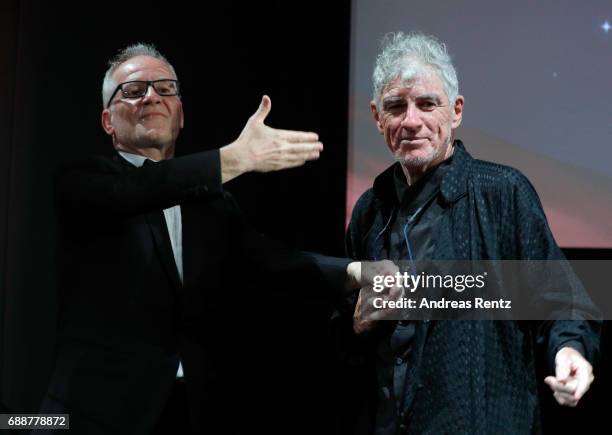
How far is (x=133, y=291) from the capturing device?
1940mm

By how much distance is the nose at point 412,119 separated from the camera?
1937mm

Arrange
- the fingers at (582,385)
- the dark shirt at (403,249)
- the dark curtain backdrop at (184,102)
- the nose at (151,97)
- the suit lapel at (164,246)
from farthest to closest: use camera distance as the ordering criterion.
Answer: the dark curtain backdrop at (184,102) → the nose at (151,97) → the suit lapel at (164,246) → the dark shirt at (403,249) → the fingers at (582,385)

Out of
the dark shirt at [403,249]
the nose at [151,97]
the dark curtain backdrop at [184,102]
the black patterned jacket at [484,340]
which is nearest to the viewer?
the black patterned jacket at [484,340]

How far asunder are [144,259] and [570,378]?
1090mm

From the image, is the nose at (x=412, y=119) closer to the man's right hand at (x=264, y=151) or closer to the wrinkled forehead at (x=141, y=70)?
the man's right hand at (x=264, y=151)

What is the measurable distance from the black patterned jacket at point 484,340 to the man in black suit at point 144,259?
0.42 metres

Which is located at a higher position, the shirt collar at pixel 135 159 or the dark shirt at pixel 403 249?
the shirt collar at pixel 135 159

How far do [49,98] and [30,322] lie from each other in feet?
2.83

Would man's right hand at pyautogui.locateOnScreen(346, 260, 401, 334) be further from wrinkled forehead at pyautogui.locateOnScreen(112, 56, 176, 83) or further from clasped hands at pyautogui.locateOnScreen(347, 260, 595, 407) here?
wrinkled forehead at pyautogui.locateOnScreen(112, 56, 176, 83)

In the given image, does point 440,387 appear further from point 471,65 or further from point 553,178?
point 471,65

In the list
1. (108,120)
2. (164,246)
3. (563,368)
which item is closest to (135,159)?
(108,120)

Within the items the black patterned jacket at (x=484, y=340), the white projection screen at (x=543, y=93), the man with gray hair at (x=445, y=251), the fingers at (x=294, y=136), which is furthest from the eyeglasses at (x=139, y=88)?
the white projection screen at (x=543, y=93)

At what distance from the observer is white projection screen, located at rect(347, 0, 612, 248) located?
282 cm

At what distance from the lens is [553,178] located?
2.86 meters
